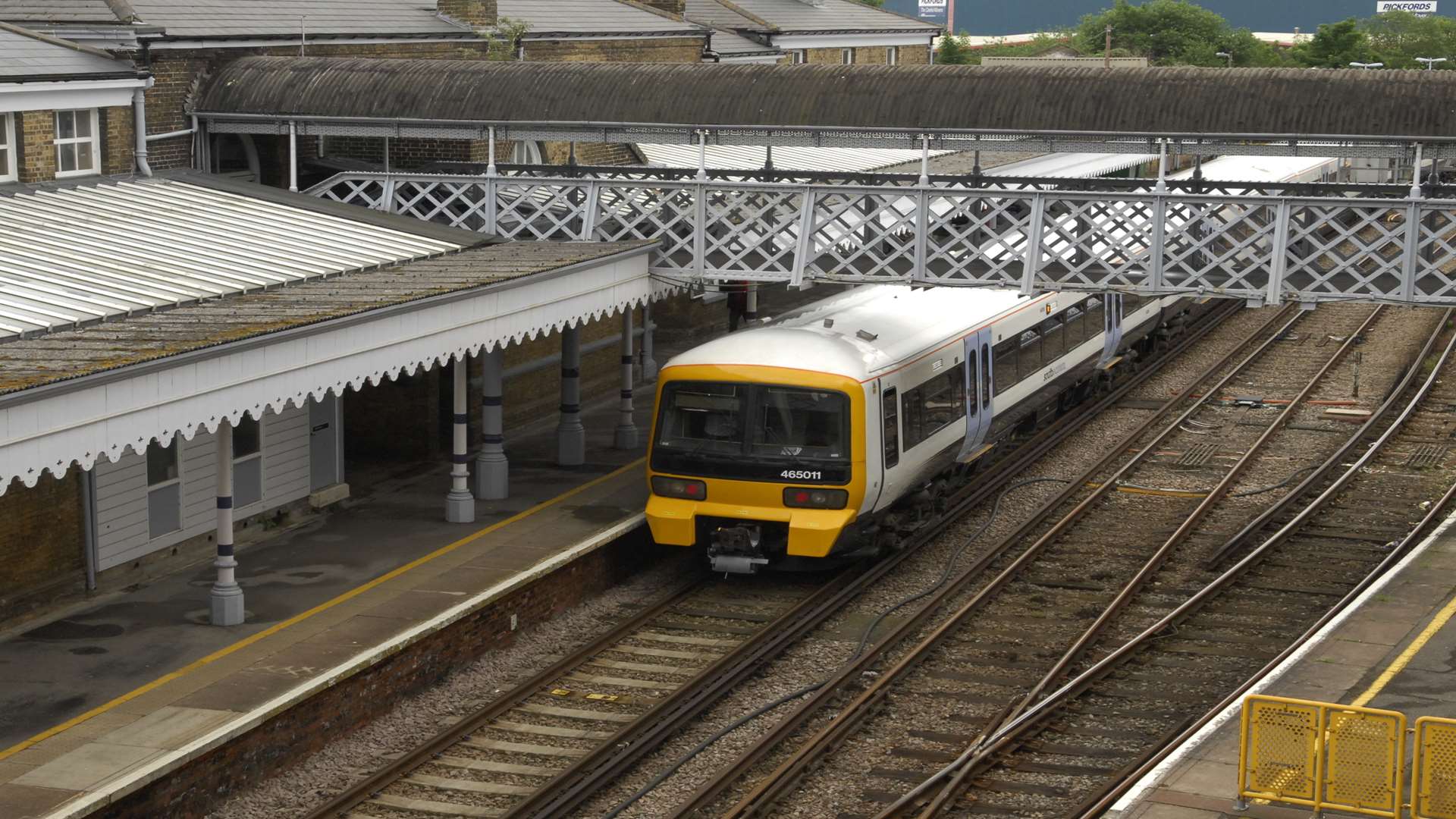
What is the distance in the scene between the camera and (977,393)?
63.5 feet

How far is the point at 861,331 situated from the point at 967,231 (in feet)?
6.50

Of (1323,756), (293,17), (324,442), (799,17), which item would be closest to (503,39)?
(293,17)

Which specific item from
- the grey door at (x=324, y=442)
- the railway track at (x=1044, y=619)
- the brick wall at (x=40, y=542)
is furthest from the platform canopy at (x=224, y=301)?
the railway track at (x=1044, y=619)

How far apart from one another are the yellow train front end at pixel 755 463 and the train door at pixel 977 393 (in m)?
3.34

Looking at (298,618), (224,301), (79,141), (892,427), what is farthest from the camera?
(79,141)

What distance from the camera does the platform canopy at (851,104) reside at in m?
17.0

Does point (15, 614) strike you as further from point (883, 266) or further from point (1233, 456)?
point (1233, 456)

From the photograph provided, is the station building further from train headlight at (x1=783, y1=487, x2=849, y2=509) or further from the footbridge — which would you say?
train headlight at (x1=783, y1=487, x2=849, y2=509)

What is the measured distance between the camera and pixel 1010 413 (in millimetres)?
20875

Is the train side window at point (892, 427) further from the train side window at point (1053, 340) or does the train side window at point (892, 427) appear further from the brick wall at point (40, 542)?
the brick wall at point (40, 542)

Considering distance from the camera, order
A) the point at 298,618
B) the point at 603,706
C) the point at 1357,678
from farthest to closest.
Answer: the point at 298,618
the point at 603,706
the point at 1357,678

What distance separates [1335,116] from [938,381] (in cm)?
459

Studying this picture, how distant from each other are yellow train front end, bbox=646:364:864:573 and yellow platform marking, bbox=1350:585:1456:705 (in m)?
4.92

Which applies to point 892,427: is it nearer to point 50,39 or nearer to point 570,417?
point 570,417
